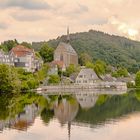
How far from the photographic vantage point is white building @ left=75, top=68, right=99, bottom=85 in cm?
10322

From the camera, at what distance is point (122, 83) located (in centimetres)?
10356

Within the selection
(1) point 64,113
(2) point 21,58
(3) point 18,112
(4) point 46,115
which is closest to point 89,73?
(2) point 21,58

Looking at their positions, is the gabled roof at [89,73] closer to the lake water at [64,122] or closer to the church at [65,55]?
the church at [65,55]

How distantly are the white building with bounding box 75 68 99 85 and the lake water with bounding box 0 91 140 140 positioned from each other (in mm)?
46125

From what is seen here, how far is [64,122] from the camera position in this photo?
4028 cm

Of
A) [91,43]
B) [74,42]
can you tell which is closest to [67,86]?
[74,42]

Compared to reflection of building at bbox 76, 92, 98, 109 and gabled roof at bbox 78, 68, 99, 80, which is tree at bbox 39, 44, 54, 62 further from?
reflection of building at bbox 76, 92, 98, 109

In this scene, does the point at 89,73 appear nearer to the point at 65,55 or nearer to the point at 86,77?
the point at 86,77

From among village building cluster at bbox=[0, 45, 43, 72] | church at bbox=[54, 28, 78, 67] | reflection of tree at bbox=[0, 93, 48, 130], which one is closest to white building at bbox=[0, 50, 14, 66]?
village building cluster at bbox=[0, 45, 43, 72]

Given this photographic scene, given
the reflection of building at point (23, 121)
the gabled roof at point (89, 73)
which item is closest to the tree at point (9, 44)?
the gabled roof at point (89, 73)

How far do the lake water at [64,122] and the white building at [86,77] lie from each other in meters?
46.1

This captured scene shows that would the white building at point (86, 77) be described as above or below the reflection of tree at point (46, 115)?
above

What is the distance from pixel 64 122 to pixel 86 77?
6382cm

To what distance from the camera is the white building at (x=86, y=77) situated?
103 m
